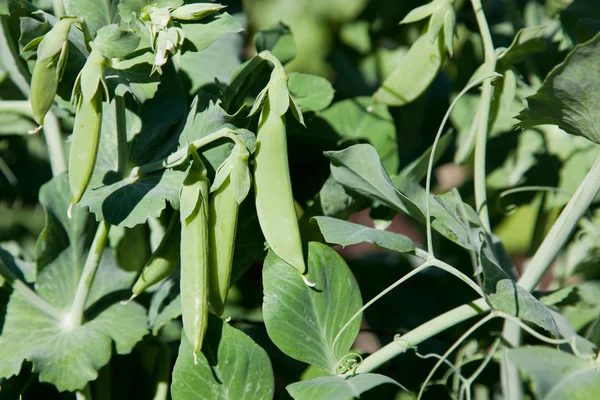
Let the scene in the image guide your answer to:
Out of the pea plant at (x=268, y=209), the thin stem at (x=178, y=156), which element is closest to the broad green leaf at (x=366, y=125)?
the pea plant at (x=268, y=209)

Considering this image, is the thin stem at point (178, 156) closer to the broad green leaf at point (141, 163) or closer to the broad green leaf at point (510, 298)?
the broad green leaf at point (141, 163)

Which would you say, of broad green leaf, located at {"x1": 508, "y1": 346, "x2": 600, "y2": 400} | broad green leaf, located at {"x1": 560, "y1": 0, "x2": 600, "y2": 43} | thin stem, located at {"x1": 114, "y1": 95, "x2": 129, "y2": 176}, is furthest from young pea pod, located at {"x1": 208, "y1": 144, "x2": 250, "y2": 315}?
broad green leaf, located at {"x1": 560, "y1": 0, "x2": 600, "y2": 43}

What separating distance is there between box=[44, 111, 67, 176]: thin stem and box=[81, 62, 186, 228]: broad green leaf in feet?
0.36

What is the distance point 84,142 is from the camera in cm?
45

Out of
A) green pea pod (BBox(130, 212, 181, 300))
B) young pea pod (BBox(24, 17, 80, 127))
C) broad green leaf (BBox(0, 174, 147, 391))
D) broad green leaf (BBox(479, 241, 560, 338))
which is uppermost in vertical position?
young pea pod (BBox(24, 17, 80, 127))

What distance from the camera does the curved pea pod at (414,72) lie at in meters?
0.62

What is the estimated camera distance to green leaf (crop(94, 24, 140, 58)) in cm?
46

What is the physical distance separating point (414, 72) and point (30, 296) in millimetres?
438

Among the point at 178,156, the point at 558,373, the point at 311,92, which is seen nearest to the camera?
the point at 558,373

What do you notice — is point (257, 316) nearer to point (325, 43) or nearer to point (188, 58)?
point (188, 58)

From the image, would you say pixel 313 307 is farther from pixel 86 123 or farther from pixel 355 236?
pixel 86 123

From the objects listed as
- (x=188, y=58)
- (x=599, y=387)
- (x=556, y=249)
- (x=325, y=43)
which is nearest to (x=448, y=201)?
(x=556, y=249)

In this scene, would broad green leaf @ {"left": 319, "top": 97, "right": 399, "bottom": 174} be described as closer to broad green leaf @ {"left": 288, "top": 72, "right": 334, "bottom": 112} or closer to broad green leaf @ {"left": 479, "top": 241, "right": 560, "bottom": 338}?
broad green leaf @ {"left": 288, "top": 72, "right": 334, "bottom": 112}

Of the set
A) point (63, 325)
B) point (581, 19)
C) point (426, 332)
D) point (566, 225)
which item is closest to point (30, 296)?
point (63, 325)
